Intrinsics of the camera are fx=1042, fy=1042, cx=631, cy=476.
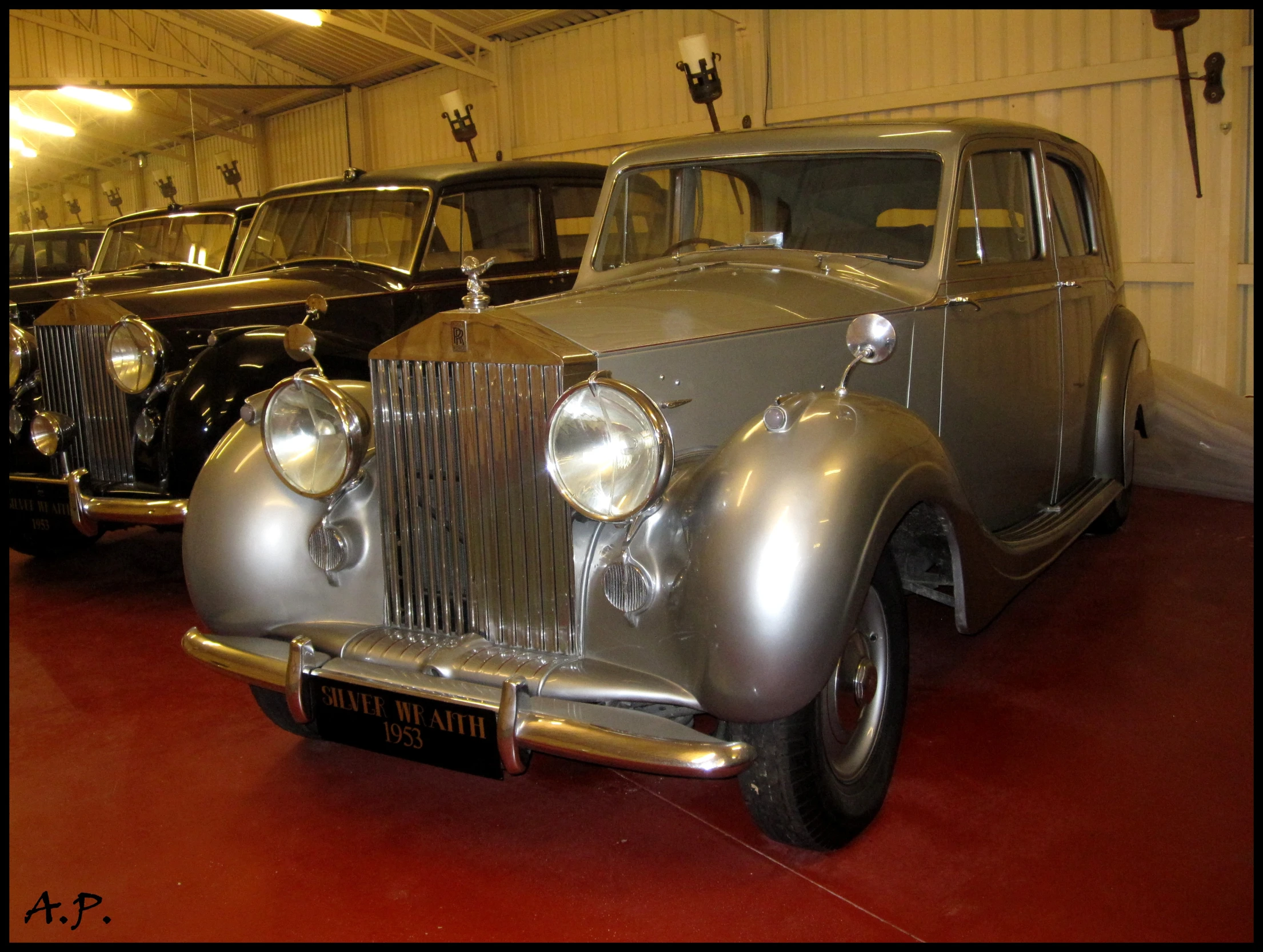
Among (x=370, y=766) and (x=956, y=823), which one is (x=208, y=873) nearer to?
(x=370, y=766)

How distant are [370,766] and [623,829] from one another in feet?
2.43

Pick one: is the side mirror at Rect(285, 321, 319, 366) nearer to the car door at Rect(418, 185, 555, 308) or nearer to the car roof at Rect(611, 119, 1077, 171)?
the car roof at Rect(611, 119, 1077, 171)

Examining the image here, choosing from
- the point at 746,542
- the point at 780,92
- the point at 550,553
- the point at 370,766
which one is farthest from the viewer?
the point at 780,92

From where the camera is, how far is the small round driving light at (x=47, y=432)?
13.3 feet

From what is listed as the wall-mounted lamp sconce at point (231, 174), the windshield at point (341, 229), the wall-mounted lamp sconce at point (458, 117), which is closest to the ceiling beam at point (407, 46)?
the wall-mounted lamp sconce at point (458, 117)

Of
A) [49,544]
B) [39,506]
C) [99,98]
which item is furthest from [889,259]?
Answer: [99,98]

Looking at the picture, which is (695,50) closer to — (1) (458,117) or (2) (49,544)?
(1) (458,117)

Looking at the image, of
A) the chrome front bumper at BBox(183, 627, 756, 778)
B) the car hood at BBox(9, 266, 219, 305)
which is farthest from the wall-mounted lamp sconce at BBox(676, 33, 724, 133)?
the chrome front bumper at BBox(183, 627, 756, 778)

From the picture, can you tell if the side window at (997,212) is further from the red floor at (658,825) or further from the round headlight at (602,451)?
the round headlight at (602,451)

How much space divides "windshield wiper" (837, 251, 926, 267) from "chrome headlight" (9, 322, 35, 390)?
339cm

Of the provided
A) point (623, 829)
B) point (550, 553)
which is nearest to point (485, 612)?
point (550, 553)

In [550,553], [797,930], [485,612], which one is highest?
[550,553]

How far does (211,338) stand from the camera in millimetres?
4109

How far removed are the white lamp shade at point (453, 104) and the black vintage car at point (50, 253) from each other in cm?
358
